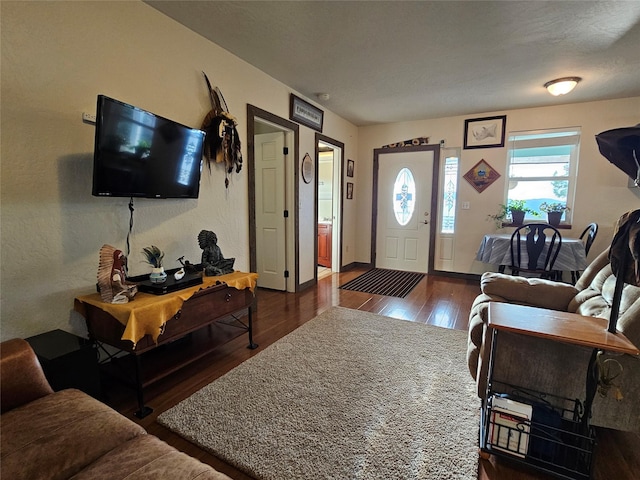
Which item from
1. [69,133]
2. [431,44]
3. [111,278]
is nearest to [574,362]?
[111,278]

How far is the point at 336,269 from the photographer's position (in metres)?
5.28

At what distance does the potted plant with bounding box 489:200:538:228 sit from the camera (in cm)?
432

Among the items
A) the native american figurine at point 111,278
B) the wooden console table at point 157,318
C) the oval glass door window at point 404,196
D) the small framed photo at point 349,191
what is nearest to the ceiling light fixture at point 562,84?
the oval glass door window at point 404,196

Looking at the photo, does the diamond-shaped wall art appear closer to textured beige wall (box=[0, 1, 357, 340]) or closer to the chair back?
the chair back

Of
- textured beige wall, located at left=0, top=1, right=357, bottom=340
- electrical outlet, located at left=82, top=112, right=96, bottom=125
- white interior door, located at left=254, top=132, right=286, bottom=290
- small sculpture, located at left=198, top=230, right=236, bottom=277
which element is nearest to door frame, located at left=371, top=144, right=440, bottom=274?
white interior door, located at left=254, top=132, right=286, bottom=290

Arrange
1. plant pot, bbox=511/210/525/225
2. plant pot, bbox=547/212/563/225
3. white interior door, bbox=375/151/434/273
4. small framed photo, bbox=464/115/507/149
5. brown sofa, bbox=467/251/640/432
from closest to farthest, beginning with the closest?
brown sofa, bbox=467/251/640/432 < plant pot, bbox=547/212/563/225 < plant pot, bbox=511/210/525/225 < small framed photo, bbox=464/115/507/149 < white interior door, bbox=375/151/434/273

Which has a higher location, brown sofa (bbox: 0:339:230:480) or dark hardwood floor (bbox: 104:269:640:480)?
brown sofa (bbox: 0:339:230:480)

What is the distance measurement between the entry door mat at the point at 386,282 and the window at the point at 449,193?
3.04 feet

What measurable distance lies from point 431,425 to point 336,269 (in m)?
3.68

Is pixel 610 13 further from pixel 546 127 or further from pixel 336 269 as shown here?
pixel 336 269

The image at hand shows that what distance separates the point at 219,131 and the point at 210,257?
1.11 m

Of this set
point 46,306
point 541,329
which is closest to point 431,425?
point 541,329

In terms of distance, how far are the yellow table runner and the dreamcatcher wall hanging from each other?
128 cm

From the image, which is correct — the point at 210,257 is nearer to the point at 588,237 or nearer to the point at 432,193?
the point at 432,193
